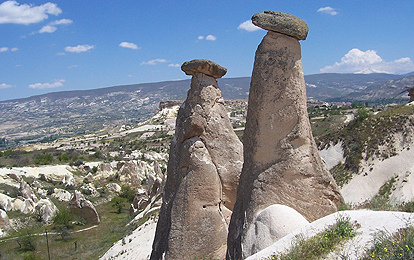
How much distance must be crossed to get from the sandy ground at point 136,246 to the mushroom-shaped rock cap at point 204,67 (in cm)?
644

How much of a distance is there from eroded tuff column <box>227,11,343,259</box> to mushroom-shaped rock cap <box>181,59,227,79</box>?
2.17m

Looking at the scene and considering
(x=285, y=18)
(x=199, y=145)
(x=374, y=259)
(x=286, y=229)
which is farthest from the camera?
(x=199, y=145)

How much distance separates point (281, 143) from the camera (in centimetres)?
525

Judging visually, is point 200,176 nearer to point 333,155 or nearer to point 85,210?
point 333,155

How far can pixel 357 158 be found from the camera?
1984 cm

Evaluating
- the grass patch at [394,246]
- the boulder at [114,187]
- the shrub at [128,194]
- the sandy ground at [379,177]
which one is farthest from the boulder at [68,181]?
the grass patch at [394,246]

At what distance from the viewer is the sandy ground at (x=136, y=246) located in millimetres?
11660

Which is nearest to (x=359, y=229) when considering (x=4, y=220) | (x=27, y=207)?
(x=4, y=220)

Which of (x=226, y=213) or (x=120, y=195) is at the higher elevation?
(x=226, y=213)

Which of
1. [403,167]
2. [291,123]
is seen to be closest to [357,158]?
[403,167]

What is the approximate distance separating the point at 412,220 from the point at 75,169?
36.6m

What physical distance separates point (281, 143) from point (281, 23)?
1828 millimetres

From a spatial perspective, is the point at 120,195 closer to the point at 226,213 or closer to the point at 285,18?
the point at 226,213

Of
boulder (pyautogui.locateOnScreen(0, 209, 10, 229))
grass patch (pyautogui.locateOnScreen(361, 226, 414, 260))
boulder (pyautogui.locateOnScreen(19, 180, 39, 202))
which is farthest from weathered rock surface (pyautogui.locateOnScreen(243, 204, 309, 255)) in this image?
boulder (pyautogui.locateOnScreen(19, 180, 39, 202))
